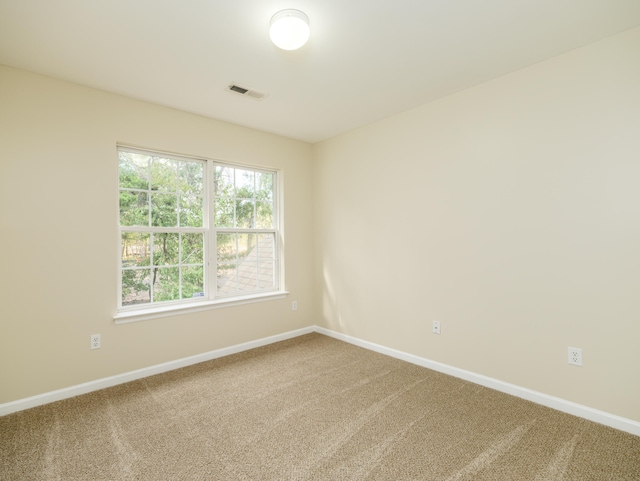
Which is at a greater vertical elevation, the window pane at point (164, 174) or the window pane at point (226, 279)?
the window pane at point (164, 174)

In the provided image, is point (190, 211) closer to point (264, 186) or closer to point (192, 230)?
point (192, 230)

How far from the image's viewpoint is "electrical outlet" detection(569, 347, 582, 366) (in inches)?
87.8

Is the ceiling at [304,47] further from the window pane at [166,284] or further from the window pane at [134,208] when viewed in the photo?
the window pane at [166,284]

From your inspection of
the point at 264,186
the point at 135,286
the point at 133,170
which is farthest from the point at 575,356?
the point at 133,170

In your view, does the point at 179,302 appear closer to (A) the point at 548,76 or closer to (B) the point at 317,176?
(B) the point at 317,176

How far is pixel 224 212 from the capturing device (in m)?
3.60

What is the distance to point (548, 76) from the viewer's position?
233cm

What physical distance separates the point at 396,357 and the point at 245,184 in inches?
102

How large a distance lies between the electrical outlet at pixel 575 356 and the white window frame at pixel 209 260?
111 inches

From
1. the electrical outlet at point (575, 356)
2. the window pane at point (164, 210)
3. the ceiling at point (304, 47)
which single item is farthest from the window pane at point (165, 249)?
the electrical outlet at point (575, 356)

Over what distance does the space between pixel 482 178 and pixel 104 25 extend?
291cm

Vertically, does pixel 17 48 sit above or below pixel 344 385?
above

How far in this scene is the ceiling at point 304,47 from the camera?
5.94 ft

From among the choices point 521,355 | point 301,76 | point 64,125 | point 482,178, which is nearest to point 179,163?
point 64,125
